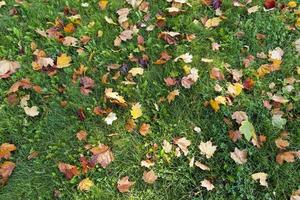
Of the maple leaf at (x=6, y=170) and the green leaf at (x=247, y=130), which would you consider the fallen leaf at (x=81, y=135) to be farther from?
the green leaf at (x=247, y=130)

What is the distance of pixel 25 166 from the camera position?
3324 millimetres

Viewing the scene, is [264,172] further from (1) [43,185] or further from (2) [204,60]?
(1) [43,185]

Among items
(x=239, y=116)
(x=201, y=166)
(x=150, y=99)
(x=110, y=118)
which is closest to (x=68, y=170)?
(x=110, y=118)

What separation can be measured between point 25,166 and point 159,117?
3.64 ft

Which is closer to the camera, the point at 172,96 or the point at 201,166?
the point at 201,166

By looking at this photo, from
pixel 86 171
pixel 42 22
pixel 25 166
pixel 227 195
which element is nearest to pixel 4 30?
pixel 42 22

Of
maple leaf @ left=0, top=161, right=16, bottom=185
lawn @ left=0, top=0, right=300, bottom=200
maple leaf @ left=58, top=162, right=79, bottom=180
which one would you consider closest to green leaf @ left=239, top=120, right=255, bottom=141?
lawn @ left=0, top=0, right=300, bottom=200

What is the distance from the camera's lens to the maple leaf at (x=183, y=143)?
3250 millimetres

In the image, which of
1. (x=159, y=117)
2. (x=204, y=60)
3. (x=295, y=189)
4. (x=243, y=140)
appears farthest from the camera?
(x=204, y=60)

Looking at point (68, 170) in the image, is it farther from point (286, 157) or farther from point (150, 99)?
point (286, 157)

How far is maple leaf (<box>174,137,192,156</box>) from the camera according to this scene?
3250 mm

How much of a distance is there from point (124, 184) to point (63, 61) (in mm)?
1339

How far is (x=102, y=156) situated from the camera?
3.28 metres

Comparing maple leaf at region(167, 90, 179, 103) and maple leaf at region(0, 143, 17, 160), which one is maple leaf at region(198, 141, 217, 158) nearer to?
maple leaf at region(167, 90, 179, 103)
